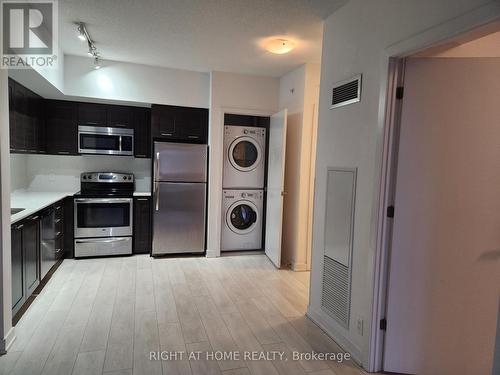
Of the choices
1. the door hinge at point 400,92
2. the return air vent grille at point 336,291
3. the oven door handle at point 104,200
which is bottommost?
the return air vent grille at point 336,291

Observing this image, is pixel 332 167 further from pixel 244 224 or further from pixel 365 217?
pixel 244 224

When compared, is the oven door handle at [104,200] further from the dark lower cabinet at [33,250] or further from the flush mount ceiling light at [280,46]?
the flush mount ceiling light at [280,46]

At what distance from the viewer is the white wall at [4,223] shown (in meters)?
2.12

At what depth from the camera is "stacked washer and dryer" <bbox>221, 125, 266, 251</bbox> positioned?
469 centimetres

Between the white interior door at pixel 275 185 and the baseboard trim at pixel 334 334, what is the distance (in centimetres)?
135

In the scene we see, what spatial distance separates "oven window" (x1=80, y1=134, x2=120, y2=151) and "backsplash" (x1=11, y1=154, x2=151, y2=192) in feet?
1.16

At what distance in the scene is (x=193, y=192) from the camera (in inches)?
176

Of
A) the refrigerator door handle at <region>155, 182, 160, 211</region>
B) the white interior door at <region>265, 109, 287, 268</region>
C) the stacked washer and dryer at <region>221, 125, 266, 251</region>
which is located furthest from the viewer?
the stacked washer and dryer at <region>221, 125, 266, 251</region>

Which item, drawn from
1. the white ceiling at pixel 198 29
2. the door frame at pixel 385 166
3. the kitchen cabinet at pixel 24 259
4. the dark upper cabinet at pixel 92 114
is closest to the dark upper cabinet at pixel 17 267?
the kitchen cabinet at pixel 24 259

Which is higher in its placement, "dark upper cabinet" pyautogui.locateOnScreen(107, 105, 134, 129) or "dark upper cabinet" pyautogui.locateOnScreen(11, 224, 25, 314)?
"dark upper cabinet" pyautogui.locateOnScreen(107, 105, 134, 129)

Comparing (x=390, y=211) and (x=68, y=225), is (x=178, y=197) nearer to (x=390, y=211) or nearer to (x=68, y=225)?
(x=68, y=225)

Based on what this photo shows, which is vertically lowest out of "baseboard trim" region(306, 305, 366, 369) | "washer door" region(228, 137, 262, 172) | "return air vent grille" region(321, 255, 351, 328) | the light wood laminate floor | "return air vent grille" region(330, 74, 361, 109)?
the light wood laminate floor

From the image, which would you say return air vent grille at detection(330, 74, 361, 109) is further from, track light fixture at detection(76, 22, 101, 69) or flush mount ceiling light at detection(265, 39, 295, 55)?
track light fixture at detection(76, 22, 101, 69)

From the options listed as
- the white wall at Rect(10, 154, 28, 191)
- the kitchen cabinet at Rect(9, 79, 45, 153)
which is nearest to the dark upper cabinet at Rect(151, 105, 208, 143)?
the kitchen cabinet at Rect(9, 79, 45, 153)
